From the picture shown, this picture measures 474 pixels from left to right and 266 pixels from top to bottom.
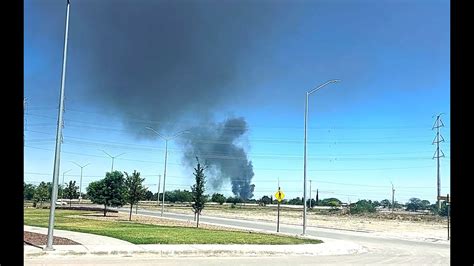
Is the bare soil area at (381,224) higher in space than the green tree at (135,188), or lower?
lower

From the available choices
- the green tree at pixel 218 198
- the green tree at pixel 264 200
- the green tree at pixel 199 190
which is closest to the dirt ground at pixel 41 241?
the green tree at pixel 199 190

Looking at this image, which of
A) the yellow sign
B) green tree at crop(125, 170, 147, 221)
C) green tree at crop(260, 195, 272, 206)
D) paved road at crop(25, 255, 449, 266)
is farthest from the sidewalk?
green tree at crop(260, 195, 272, 206)

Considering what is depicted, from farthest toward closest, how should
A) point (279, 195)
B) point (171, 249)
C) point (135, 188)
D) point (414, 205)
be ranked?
point (414, 205), point (135, 188), point (279, 195), point (171, 249)

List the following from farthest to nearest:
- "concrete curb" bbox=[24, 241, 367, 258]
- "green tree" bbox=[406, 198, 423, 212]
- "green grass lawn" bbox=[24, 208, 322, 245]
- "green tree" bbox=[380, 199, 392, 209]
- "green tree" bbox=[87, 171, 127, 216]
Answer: "green tree" bbox=[380, 199, 392, 209], "green tree" bbox=[406, 198, 423, 212], "green tree" bbox=[87, 171, 127, 216], "green grass lawn" bbox=[24, 208, 322, 245], "concrete curb" bbox=[24, 241, 367, 258]

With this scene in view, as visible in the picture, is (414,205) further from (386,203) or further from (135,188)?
(135,188)

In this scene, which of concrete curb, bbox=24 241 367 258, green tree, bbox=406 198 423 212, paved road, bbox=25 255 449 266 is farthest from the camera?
green tree, bbox=406 198 423 212

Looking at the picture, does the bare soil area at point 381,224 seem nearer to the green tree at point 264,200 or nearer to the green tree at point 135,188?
A: the green tree at point 135,188

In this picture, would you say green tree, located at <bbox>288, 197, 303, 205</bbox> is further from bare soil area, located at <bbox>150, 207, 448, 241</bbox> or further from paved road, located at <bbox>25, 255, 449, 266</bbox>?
paved road, located at <bbox>25, 255, 449, 266</bbox>

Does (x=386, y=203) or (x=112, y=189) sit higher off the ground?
(x=112, y=189)

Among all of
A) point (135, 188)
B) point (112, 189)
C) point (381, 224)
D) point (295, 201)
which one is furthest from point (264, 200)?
point (135, 188)
